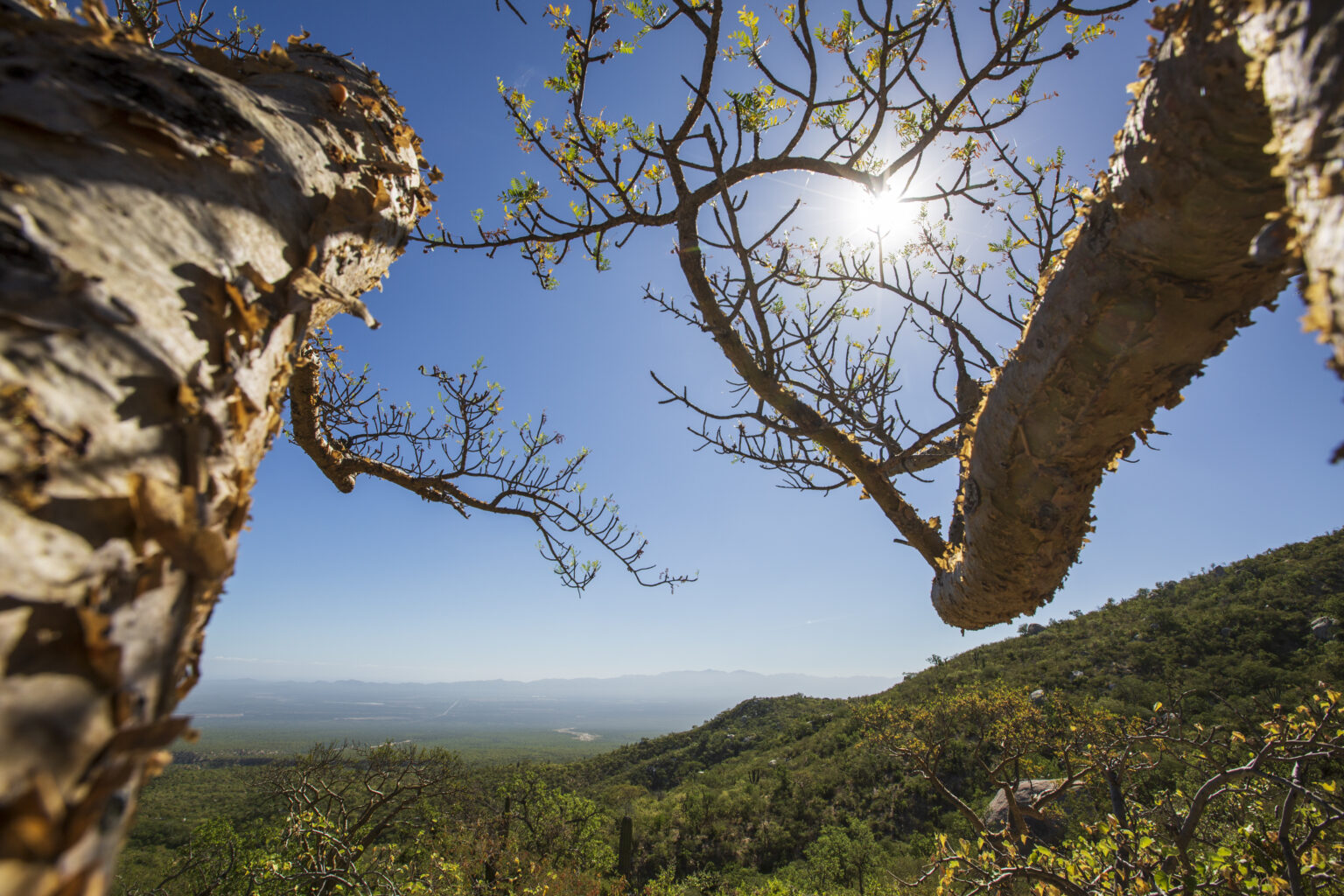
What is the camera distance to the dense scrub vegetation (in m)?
6.64

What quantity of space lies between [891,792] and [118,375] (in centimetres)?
2925

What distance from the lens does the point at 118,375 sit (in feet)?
1.78

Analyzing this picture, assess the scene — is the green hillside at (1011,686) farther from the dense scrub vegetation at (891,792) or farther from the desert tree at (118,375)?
the desert tree at (118,375)

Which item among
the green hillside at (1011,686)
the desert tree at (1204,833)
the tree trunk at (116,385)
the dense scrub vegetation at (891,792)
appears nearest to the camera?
the tree trunk at (116,385)

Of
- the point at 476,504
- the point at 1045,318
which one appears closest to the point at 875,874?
the point at 476,504

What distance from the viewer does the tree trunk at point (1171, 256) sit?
0.60 meters

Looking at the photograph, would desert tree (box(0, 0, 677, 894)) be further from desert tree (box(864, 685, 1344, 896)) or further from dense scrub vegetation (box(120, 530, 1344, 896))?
dense scrub vegetation (box(120, 530, 1344, 896))

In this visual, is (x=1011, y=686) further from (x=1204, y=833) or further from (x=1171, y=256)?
(x=1171, y=256)

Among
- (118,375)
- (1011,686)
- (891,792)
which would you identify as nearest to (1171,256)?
(118,375)

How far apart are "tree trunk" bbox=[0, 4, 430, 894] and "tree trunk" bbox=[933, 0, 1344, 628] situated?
1165 mm

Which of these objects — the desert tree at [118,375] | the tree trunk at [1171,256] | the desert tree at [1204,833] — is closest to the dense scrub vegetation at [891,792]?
the desert tree at [1204,833]

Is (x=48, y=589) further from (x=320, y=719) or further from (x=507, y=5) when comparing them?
(x=320, y=719)

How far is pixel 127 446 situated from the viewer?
537mm

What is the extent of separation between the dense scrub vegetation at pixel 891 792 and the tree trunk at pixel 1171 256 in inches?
156
